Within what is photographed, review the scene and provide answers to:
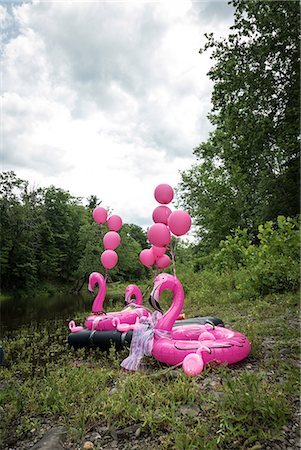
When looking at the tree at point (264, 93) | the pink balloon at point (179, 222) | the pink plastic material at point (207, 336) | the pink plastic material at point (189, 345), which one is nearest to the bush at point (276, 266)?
the tree at point (264, 93)

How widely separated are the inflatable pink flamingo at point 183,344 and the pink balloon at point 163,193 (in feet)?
4.93

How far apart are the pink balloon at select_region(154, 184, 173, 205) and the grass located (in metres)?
2.46

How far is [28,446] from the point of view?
265cm

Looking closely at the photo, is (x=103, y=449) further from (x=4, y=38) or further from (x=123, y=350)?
(x=4, y=38)

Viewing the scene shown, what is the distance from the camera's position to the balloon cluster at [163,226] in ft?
16.1

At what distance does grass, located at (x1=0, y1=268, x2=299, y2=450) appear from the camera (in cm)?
236

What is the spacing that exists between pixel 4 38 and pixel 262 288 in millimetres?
A: 8353

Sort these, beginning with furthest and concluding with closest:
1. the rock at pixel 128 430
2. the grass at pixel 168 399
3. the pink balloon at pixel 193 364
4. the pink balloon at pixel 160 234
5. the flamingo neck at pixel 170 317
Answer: the pink balloon at pixel 160 234
the flamingo neck at pixel 170 317
the pink balloon at pixel 193 364
the rock at pixel 128 430
the grass at pixel 168 399

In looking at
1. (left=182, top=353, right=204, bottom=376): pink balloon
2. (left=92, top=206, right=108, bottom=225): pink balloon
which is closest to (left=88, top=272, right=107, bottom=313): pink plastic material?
(left=92, top=206, right=108, bottom=225): pink balloon

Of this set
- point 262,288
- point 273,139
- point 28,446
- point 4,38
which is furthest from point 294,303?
point 4,38

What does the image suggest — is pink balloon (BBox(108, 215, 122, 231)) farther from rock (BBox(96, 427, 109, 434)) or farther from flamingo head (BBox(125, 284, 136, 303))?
rock (BBox(96, 427, 109, 434))

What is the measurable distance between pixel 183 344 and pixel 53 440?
1.87 m

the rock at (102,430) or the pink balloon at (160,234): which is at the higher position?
the pink balloon at (160,234)

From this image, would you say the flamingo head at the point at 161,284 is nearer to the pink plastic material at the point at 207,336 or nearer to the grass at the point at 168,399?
the pink plastic material at the point at 207,336
